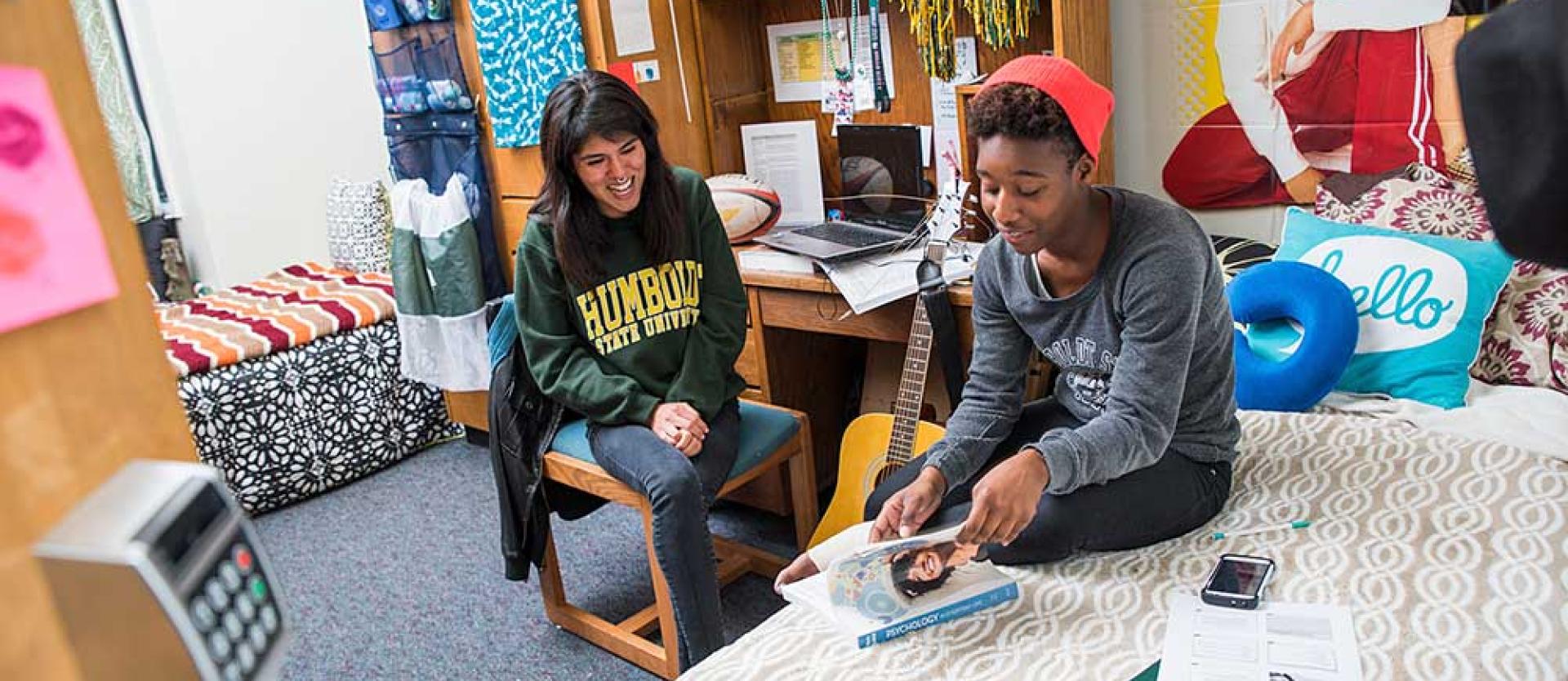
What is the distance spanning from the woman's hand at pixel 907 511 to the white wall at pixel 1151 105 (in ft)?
3.96

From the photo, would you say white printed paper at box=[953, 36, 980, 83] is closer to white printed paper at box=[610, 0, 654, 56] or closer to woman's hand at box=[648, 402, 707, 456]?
white printed paper at box=[610, 0, 654, 56]

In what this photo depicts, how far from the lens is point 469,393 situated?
3447 millimetres

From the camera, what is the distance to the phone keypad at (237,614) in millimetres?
356

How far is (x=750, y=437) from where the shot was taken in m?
2.31

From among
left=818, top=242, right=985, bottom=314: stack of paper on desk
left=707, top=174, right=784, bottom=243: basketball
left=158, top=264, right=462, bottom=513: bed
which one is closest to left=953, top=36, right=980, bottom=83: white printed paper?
left=818, top=242, right=985, bottom=314: stack of paper on desk

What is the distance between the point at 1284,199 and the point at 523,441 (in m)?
1.70

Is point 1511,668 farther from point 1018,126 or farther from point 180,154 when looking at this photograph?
point 180,154

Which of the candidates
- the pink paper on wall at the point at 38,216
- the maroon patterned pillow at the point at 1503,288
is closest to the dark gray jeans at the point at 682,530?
the maroon patterned pillow at the point at 1503,288

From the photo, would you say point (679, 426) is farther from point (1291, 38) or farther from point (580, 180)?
point (1291, 38)

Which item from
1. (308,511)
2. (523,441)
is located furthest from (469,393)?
(523,441)

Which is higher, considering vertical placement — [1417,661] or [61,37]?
[61,37]

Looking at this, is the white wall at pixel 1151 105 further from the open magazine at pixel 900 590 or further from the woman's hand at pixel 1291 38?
the open magazine at pixel 900 590

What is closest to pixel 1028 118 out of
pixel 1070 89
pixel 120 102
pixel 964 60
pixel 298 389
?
pixel 1070 89

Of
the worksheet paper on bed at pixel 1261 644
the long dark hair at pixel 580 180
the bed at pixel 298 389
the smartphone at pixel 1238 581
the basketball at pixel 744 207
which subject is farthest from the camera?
the bed at pixel 298 389
